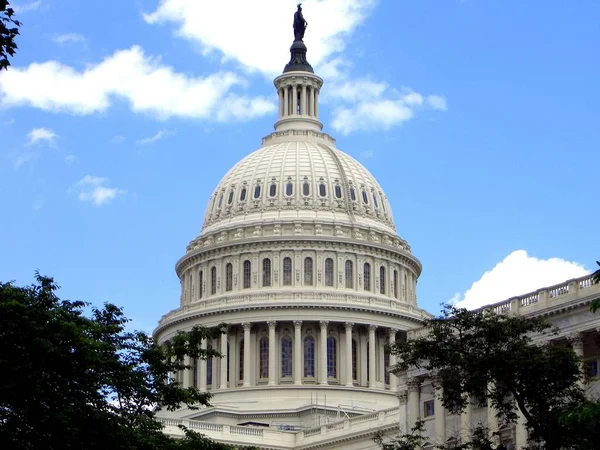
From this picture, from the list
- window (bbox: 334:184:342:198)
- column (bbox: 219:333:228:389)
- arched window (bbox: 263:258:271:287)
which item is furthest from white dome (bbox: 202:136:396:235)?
column (bbox: 219:333:228:389)

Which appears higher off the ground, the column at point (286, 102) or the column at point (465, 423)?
the column at point (286, 102)

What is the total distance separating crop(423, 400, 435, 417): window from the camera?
101 metres

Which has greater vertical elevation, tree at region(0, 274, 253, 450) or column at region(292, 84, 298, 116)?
column at region(292, 84, 298, 116)

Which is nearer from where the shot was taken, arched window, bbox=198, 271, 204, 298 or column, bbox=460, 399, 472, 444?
column, bbox=460, 399, 472, 444

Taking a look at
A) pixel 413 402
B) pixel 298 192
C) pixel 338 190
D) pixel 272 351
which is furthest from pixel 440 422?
pixel 338 190

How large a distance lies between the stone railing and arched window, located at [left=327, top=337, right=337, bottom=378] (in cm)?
1526

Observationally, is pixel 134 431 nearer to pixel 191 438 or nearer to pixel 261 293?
pixel 191 438

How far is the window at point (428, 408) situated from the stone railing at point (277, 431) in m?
27.7

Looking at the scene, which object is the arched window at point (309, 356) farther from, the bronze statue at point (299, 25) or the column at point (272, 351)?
the bronze statue at point (299, 25)

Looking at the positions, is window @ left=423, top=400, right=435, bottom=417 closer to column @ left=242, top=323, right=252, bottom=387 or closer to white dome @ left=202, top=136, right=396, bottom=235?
column @ left=242, top=323, right=252, bottom=387

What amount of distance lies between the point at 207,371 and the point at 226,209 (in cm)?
1913

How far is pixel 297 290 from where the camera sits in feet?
521

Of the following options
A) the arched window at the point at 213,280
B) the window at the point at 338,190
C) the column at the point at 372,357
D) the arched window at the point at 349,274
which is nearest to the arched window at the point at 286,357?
the column at the point at 372,357

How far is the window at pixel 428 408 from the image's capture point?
331 ft
